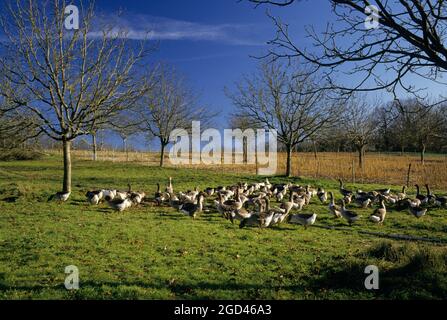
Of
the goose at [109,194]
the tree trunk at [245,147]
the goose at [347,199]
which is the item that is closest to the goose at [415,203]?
the goose at [347,199]

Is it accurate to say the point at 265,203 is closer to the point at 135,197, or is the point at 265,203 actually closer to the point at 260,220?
the point at 260,220

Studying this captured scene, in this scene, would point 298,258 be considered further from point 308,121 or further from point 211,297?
point 308,121

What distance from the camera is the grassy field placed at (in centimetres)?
715

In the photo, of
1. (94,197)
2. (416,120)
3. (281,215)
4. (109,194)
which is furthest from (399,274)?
(94,197)

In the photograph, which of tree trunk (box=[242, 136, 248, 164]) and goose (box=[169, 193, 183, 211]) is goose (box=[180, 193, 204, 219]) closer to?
goose (box=[169, 193, 183, 211])

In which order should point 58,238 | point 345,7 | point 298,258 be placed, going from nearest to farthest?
point 345,7 < point 298,258 < point 58,238

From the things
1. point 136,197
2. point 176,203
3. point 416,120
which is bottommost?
point 176,203

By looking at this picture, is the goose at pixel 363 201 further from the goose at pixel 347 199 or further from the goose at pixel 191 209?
the goose at pixel 191 209

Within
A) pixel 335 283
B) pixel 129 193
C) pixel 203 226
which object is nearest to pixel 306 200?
pixel 203 226

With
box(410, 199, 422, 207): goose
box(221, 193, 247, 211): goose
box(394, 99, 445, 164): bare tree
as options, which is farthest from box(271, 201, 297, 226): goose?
box(410, 199, 422, 207): goose

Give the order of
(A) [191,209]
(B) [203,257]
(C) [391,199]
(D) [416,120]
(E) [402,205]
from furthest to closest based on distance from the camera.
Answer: (C) [391,199] → (E) [402,205] → (A) [191,209] → (B) [203,257] → (D) [416,120]

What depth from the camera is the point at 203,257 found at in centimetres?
977

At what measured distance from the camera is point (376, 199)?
19719mm

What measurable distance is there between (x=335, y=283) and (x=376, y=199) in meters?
13.3
